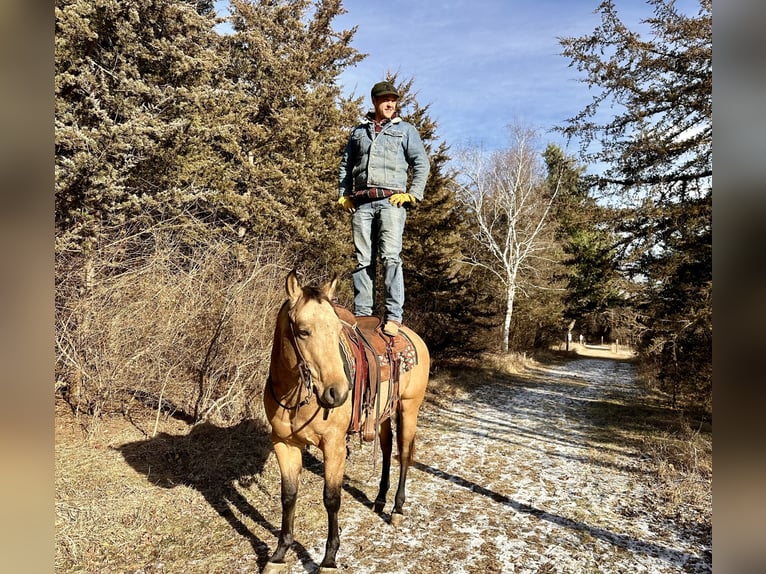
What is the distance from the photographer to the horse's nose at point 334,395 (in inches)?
102

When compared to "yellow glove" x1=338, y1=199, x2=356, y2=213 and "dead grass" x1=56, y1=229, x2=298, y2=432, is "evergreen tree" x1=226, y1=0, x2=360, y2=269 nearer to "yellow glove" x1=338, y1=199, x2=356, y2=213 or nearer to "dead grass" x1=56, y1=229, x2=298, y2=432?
"dead grass" x1=56, y1=229, x2=298, y2=432

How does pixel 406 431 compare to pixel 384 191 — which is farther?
pixel 406 431

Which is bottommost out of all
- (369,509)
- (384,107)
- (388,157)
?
(369,509)

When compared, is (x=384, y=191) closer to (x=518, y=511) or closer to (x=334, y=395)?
(x=334, y=395)

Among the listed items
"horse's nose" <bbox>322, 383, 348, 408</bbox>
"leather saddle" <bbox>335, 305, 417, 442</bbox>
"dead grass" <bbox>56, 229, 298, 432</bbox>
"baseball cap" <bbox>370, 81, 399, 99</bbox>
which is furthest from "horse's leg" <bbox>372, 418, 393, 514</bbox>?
"baseball cap" <bbox>370, 81, 399, 99</bbox>

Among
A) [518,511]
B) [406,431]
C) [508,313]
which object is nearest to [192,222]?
[406,431]

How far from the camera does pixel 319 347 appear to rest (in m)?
2.65

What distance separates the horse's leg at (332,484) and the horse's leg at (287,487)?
10.1 inches

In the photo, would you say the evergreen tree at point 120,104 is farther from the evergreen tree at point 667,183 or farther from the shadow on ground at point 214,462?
the evergreen tree at point 667,183

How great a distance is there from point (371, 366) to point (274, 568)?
171 centimetres

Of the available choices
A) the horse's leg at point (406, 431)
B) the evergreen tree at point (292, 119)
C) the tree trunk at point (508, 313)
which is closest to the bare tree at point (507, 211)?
the tree trunk at point (508, 313)
